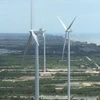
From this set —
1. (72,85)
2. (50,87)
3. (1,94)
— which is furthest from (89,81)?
(1,94)

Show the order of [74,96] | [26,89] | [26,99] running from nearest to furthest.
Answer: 1. [26,99]
2. [74,96]
3. [26,89]

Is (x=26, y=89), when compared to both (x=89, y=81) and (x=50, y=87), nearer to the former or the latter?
(x=50, y=87)

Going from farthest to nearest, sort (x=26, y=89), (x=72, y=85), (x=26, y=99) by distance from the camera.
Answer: (x=72, y=85)
(x=26, y=89)
(x=26, y=99)

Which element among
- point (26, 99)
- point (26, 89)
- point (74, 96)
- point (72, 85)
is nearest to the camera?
point (26, 99)

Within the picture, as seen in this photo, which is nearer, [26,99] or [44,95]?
[26,99]

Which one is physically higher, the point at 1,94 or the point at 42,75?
the point at 42,75

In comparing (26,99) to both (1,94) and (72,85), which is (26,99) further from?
(72,85)

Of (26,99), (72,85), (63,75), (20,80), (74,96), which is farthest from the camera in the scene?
(63,75)

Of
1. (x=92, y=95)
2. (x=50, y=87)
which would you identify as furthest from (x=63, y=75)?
(x=92, y=95)

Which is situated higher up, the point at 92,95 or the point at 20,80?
the point at 20,80
